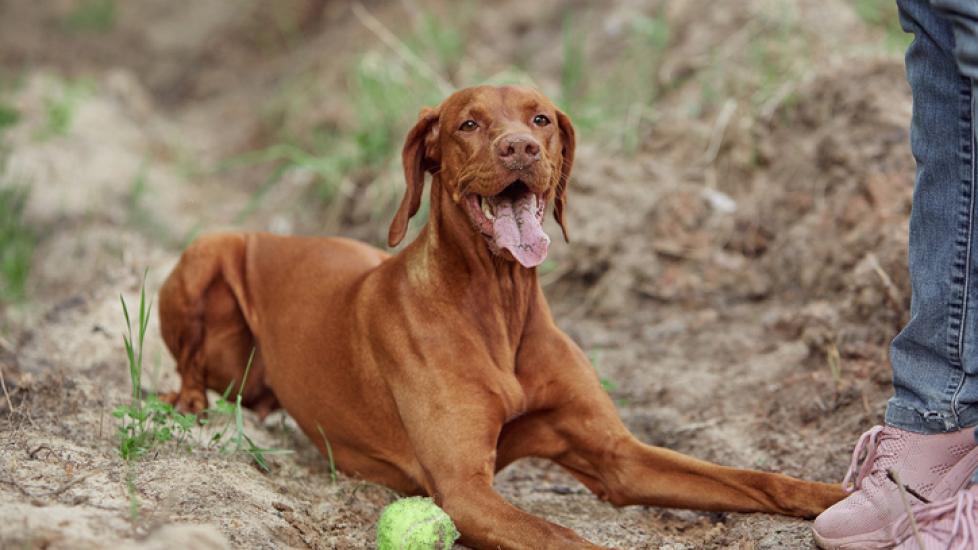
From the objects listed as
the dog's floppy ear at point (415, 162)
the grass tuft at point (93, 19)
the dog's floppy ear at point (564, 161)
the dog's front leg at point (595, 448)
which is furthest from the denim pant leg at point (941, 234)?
the grass tuft at point (93, 19)

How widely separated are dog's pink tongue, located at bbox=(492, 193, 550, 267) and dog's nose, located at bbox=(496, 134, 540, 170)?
6.2 inches

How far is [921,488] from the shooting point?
3154 millimetres

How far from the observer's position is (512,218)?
11.7 ft

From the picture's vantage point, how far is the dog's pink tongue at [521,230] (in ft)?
11.5

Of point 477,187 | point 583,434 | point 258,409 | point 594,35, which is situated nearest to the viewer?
point 477,187

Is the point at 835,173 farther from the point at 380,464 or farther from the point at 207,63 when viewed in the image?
the point at 207,63

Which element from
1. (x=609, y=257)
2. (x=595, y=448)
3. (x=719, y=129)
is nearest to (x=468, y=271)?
(x=595, y=448)

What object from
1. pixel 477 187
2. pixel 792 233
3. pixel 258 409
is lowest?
pixel 258 409

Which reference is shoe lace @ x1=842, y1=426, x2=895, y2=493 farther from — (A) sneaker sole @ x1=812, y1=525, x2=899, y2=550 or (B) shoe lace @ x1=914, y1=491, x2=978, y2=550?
(B) shoe lace @ x1=914, y1=491, x2=978, y2=550

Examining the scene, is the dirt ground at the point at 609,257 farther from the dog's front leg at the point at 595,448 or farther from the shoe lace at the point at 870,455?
the shoe lace at the point at 870,455

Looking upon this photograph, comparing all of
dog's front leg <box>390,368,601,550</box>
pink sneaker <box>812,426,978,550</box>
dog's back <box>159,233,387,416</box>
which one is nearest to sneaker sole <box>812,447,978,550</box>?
pink sneaker <box>812,426,978,550</box>

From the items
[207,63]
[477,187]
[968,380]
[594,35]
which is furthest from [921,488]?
[207,63]

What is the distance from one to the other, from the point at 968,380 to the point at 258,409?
2.86m

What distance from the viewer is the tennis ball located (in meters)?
3.11
